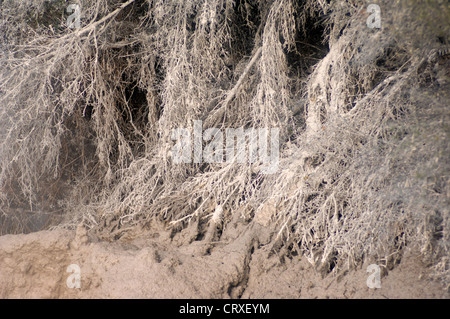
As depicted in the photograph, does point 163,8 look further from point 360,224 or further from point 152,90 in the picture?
point 360,224

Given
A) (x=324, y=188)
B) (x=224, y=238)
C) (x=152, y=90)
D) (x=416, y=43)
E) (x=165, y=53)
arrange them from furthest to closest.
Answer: (x=152, y=90) → (x=165, y=53) → (x=224, y=238) → (x=324, y=188) → (x=416, y=43)

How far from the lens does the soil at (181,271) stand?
136 inches

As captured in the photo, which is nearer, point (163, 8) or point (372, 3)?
point (372, 3)

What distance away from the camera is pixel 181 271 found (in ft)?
11.9

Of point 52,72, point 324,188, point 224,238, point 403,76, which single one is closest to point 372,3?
point 403,76

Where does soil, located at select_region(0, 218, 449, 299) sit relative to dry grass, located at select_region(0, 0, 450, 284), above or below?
below

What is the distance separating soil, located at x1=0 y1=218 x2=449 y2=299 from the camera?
3.46m

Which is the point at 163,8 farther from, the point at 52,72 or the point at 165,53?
the point at 52,72

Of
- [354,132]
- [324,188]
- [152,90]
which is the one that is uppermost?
[152,90]

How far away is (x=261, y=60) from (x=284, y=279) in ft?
6.65

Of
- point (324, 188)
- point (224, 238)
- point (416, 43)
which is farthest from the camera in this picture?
point (224, 238)

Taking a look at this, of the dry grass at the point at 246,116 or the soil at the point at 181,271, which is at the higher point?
the dry grass at the point at 246,116

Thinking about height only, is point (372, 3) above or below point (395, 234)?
above

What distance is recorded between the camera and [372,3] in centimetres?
339
